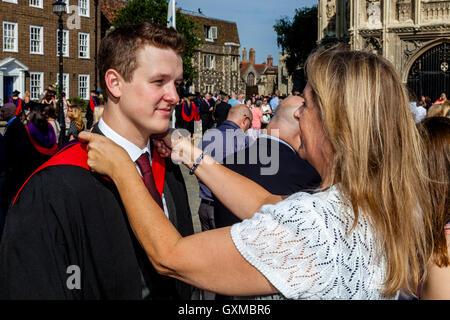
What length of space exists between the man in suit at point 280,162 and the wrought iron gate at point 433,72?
1807cm

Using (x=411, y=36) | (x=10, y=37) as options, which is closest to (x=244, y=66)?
(x=10, y=37)

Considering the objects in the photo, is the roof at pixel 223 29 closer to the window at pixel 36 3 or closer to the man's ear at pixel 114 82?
the window at pixel 36 3

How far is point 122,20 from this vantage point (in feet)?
121

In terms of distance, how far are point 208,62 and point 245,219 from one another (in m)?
48.9

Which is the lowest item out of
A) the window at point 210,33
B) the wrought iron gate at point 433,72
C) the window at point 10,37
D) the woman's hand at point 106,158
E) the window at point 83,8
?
the woman's hand at point 106,158

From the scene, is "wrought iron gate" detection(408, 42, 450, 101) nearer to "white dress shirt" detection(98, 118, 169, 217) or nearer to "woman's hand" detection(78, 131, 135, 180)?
"white dress shirt" detection(98, 118, 169, 217)

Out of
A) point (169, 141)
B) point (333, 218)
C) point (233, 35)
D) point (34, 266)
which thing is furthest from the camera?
point (233, 35)

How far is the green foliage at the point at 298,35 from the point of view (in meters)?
43.5

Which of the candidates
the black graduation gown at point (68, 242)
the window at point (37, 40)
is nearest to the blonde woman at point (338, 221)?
the black graduation gown at point (68, 242)
